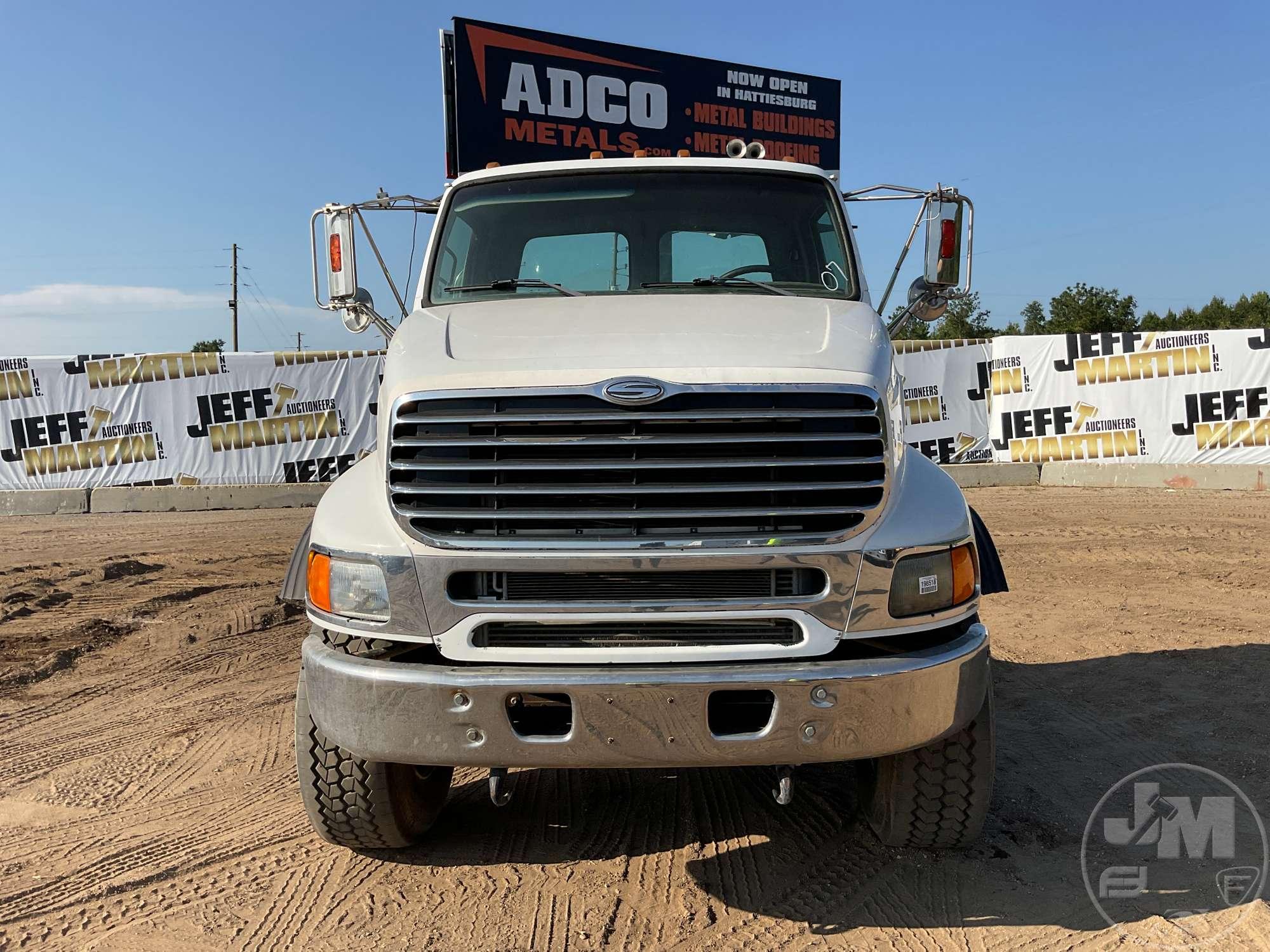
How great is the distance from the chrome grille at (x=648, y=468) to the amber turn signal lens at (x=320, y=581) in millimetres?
311

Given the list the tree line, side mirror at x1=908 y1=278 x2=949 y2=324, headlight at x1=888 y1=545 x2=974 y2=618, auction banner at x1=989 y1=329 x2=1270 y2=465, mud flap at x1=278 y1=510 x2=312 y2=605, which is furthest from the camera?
the tree line

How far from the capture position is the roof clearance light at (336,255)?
184 inches

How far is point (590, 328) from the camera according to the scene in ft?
11.0

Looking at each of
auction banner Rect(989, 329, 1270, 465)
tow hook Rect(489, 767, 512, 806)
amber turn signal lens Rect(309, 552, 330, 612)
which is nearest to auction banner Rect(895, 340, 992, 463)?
auction banner Rect(989, 329, 1270, 465)

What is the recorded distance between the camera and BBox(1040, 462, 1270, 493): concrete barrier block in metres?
14.4

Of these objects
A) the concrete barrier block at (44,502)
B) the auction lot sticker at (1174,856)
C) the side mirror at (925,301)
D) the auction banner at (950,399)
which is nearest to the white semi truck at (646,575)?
the auction lot sticker at (1174,856)

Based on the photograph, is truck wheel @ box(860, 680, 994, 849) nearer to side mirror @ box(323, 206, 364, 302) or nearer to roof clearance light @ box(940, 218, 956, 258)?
roof clearance light @ box(940, 218, 956, 258)

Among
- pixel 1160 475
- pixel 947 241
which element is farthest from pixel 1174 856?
pixel 1160 475

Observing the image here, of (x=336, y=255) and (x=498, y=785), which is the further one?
(x=336, y=255)

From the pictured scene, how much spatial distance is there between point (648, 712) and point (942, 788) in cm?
119

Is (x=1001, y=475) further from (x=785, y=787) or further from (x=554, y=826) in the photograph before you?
(x=785, y=787)

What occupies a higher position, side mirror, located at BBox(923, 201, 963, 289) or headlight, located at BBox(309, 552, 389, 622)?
side mirror, located at BBox(923, 201, 963, 289)

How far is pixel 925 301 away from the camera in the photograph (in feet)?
14.8

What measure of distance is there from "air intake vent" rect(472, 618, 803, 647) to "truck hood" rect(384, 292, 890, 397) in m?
0.72
